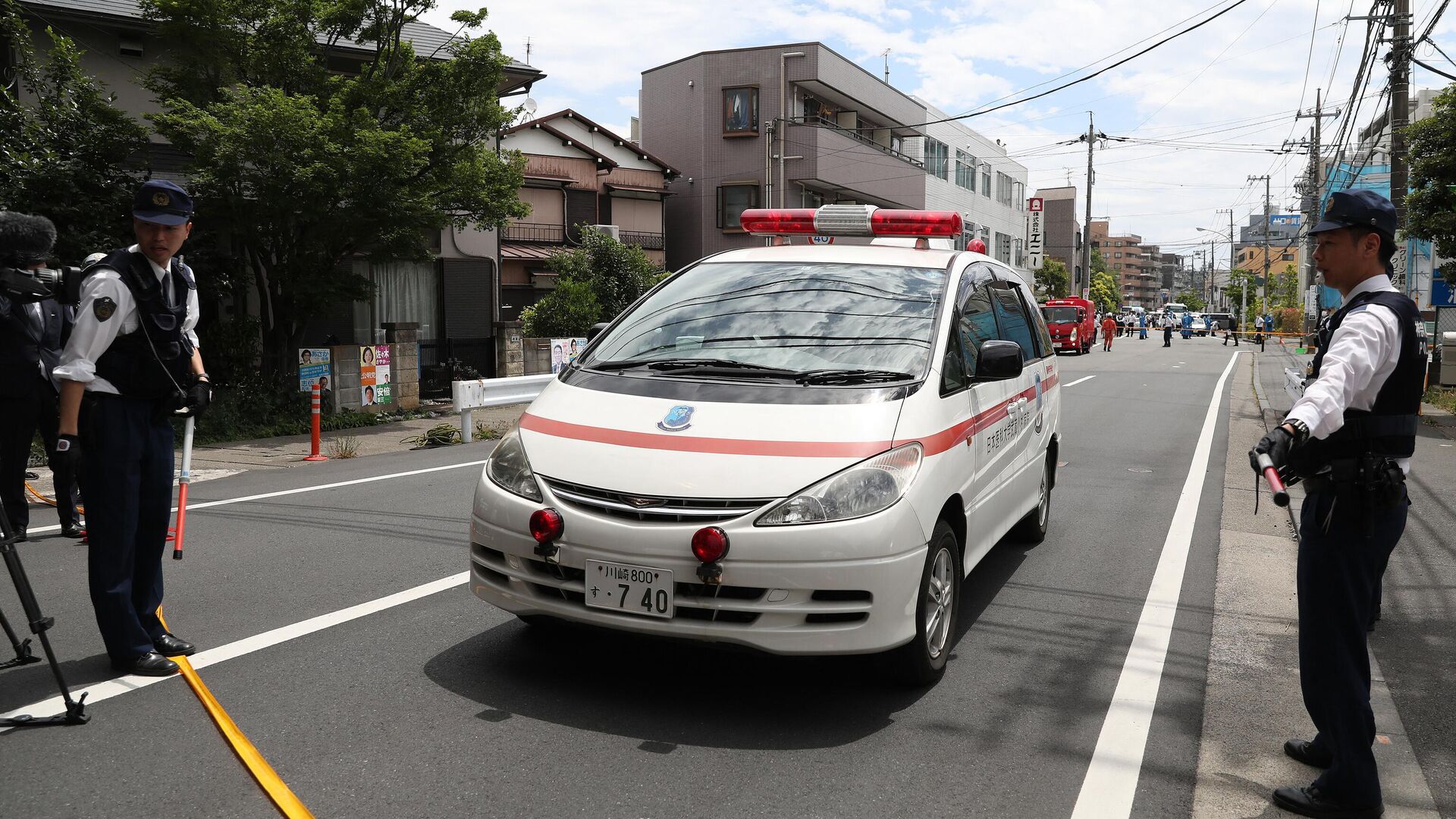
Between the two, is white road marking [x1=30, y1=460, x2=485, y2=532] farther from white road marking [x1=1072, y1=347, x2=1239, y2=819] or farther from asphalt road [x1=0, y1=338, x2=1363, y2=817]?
white road marking [x1=1072, y1=347, x2=1239, y2=819]

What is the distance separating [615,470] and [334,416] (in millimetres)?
12694

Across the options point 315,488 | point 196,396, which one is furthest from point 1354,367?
point 315,488

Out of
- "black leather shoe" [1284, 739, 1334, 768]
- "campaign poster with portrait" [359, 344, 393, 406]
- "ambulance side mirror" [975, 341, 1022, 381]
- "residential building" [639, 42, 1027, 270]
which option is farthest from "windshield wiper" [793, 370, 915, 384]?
"residential building" [639, 42, 1027, 270]

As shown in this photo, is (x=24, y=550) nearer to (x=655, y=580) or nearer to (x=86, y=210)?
(x=655, y=580)

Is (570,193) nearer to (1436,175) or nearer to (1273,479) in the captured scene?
(1436,175)

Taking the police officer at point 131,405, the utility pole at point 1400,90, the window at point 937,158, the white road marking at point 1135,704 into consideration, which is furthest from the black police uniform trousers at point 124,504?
the window at point 937,158

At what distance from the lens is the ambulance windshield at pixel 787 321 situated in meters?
4.79

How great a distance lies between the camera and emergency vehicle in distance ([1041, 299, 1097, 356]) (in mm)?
40875

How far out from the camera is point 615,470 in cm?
402

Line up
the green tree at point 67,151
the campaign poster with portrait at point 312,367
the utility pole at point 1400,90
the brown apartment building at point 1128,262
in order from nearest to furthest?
1. the green tree at point 67,151
2. the campaign poster with portrait at point 312,367
3. the utility pole at point 1400,90
4. the brown apartment building at point 1128,262

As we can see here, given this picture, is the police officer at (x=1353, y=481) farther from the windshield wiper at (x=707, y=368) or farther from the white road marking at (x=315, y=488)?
the white road marking at (x=315, y=488)

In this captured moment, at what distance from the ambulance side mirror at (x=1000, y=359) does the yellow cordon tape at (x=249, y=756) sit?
3330mm

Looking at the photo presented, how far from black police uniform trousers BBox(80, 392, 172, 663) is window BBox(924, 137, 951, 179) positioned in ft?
146

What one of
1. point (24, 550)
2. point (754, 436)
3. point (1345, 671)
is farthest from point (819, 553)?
point (24, 550)
